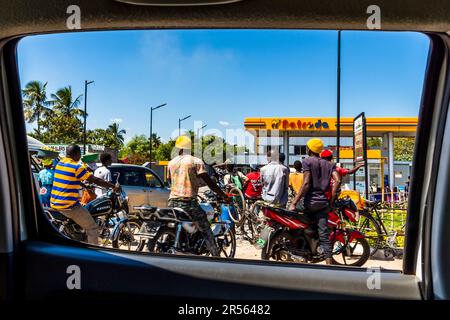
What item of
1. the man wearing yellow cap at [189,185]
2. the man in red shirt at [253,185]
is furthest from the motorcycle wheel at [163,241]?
the man in red shirt at [253,185]

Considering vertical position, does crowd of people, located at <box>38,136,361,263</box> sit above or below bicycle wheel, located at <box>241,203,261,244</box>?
above

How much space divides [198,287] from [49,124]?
131cm

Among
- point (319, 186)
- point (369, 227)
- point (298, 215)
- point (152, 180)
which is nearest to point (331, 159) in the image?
point (319, 186)

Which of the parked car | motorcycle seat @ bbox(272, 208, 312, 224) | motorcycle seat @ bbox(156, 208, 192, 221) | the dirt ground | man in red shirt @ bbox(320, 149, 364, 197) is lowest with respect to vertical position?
the dirt ground

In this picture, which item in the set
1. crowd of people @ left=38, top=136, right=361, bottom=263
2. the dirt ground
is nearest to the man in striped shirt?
crowd of people @ left=38, top=136, right=361, bottom=263

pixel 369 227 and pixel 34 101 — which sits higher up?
pixel 34 101

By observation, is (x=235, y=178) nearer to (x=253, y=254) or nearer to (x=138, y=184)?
(x=138, y=184)

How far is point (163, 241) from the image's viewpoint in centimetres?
361

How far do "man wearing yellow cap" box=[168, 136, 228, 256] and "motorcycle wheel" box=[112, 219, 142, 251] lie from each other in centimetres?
39

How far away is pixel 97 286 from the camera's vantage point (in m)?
2.01

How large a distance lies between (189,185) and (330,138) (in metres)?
1.29

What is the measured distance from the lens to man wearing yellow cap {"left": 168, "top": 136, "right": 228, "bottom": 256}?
3859 mm

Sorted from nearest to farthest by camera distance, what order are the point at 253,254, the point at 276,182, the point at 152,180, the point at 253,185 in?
1. the point at 253,254
2. the point at 152,180
3. the point at 276,182
4. the point at 253,185

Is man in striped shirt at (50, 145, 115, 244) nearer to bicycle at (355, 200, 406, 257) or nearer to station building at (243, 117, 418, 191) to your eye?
station building at (243, 117, 418, 191)
